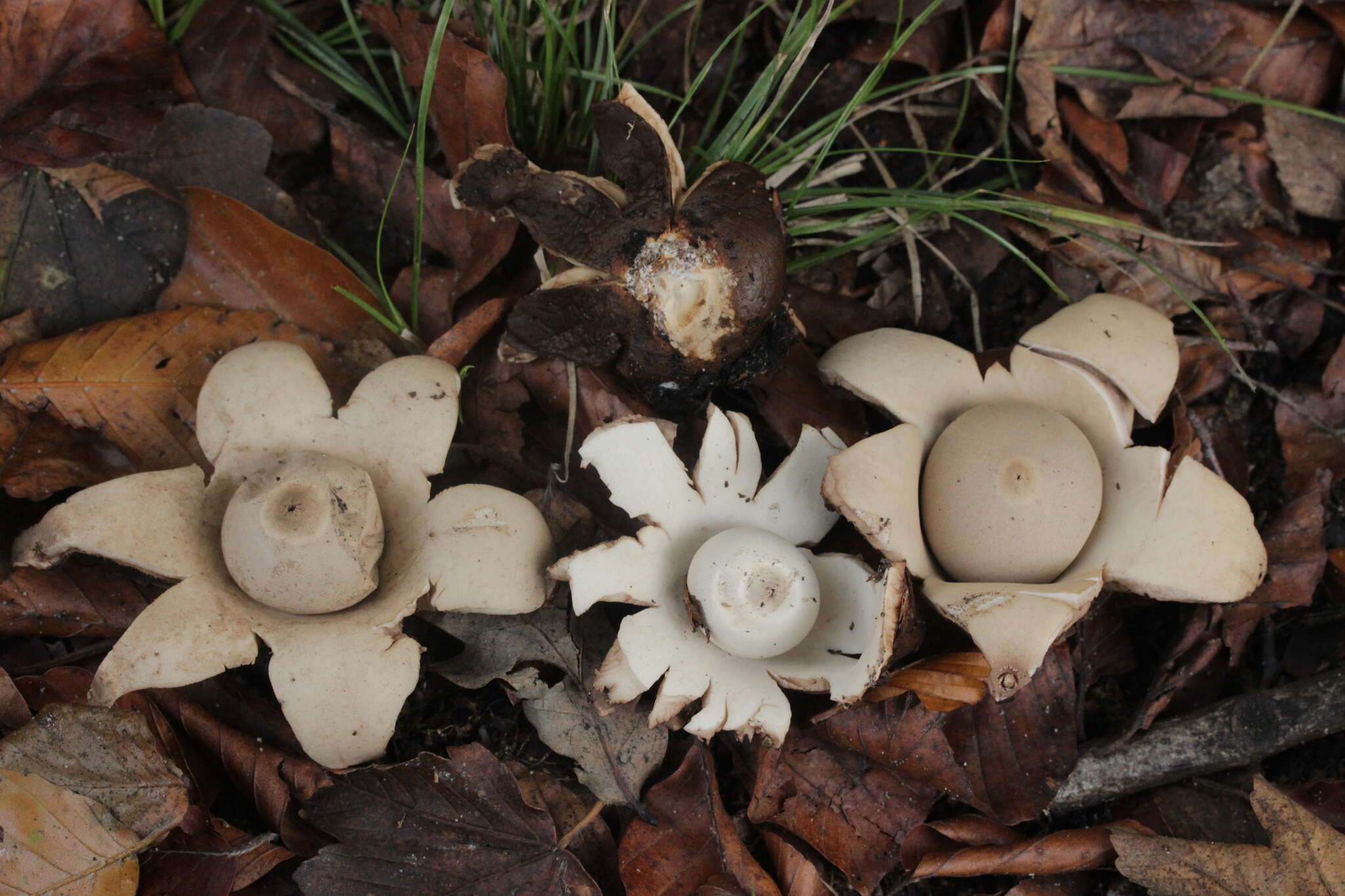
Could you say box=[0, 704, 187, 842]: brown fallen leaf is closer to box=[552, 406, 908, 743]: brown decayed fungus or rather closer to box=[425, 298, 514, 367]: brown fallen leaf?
box=[552, 406, 908, 743]: brown decayed fungus

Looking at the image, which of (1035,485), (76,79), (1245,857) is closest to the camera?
(1035,485)

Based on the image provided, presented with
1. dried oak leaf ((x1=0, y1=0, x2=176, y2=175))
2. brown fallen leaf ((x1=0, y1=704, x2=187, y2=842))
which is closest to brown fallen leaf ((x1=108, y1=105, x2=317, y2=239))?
dried oak leaf ((x1=0, y1=0, x2=176, y2=175))

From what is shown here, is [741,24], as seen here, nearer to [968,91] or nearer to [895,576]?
[968,91]

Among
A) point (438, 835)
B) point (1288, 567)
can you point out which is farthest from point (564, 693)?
point (1288, 567)

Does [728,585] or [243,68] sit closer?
[728,585]

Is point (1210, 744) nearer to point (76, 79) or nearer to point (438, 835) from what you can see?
point (438, 835)

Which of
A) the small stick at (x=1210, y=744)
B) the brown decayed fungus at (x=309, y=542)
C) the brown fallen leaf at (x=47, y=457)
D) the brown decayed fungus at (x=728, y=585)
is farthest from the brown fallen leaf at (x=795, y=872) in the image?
the brown fallen leaf at (x=47, y=457)

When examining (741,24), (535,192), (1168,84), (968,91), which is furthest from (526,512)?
(1168,84)
